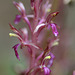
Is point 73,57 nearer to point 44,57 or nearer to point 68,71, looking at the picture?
point 68,71

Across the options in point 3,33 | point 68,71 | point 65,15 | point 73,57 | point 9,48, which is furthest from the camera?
point 3,33

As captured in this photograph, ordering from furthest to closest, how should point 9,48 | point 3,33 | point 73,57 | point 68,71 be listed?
point 3,33 → point 9,48 → point 73,57 → point 68,71

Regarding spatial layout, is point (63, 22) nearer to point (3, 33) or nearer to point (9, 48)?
point (9, 48)

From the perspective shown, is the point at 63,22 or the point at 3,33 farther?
the point at 3,33

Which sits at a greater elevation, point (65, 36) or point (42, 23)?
point (42, 23)

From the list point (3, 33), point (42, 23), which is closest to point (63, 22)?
point (42, 23)

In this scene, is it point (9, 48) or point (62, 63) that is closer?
point (62, 63)

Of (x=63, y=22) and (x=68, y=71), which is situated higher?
(x=63, y=22)

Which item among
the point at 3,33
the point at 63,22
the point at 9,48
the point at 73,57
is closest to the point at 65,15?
the point at 63,22

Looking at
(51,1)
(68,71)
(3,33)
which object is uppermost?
(51,1)
